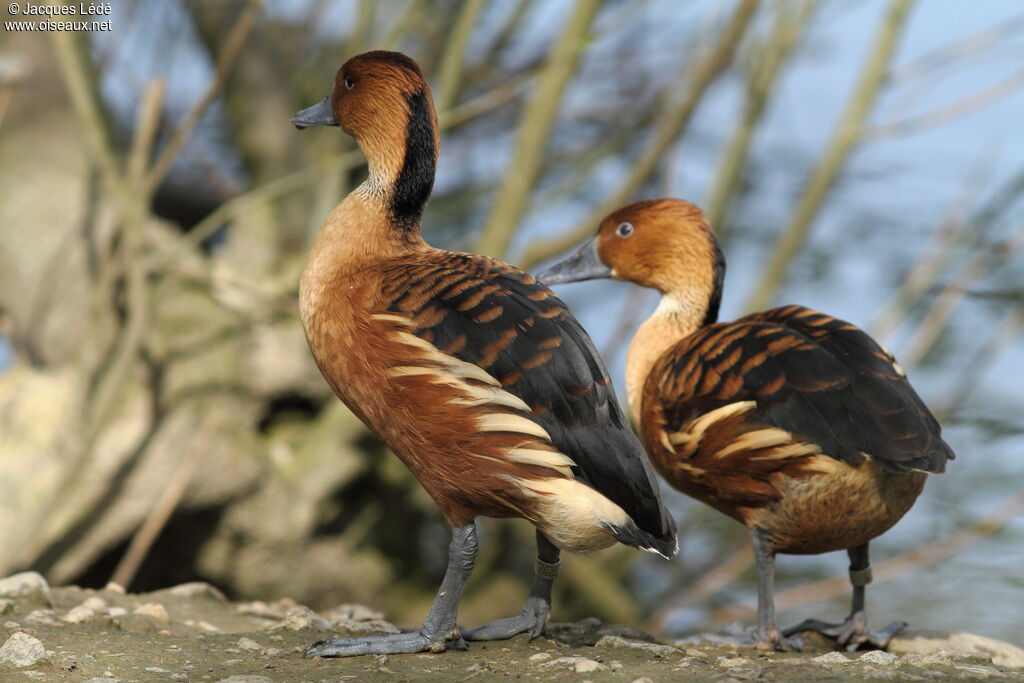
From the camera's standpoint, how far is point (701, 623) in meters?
6.68

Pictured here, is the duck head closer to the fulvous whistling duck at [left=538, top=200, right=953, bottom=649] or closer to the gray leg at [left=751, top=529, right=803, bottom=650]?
the fulvous whistling duck at [left=538, top=200, right=953, bottom=649]

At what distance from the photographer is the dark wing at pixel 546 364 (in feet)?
10.0

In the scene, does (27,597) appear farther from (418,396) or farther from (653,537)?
(653,537)

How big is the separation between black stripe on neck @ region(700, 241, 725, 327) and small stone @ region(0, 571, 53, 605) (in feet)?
8.52

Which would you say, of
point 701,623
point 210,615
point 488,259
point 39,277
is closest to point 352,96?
point 488,259

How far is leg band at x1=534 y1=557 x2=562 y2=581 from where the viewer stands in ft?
11.3

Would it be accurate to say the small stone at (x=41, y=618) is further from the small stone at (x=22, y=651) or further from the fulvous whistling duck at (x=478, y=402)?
the fulvous whistling duck at (x=478, y=402)

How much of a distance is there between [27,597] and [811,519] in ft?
8.60

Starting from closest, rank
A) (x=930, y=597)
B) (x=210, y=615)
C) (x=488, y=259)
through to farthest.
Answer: (x=488, y=259)
(x=210, y=615)
(x=930, y=597)

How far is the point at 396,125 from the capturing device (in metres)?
3.59

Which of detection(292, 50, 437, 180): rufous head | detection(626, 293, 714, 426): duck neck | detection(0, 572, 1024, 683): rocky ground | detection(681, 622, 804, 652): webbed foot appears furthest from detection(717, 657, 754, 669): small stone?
detection(292, 50, 437, 180): rufous head

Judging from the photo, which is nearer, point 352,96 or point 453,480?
point 453,480

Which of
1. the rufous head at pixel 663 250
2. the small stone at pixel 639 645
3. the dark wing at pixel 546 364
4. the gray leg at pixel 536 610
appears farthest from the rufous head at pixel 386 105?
the small stone at pixel 639 645

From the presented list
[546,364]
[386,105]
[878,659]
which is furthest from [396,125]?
[878,659]
